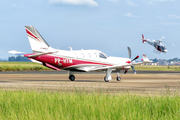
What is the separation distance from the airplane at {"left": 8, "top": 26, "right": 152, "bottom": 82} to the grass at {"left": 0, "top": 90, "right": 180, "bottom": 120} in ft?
58.8

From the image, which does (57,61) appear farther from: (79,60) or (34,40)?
(34,40)

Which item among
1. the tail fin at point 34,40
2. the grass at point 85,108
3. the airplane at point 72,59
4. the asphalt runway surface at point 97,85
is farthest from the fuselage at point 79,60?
the grass at point 85,108

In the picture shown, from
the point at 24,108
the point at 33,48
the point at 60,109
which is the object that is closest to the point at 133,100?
the point at 60,109

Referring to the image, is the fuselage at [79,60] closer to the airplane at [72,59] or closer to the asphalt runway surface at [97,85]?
the airplane at [72,59]

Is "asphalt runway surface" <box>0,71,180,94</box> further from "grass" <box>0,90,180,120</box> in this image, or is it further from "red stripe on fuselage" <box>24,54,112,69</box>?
"grass" <box>0,90,180,120</box>

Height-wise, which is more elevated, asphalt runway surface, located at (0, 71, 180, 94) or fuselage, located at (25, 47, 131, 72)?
fuselage, located at (25, 47, 131, 72)

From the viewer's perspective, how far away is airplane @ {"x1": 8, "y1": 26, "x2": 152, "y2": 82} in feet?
105

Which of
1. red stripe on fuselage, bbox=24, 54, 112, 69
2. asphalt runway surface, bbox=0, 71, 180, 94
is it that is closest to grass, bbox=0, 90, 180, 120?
asphalt runway surface, bbox=0, 71, 180, 94

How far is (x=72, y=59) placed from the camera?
33656mm

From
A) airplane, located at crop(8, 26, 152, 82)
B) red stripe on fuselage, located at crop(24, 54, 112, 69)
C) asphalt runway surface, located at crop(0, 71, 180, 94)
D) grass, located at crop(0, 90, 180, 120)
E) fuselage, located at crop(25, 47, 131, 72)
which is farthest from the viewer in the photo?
fuselage, located at crop(25, 47, 131, 72)

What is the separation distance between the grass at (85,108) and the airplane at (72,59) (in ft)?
58.8

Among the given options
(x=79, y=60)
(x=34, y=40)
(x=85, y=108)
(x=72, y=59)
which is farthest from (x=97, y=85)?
(x=85, y=108)

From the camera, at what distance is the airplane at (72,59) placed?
105 ft

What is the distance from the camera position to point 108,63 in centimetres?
3559
